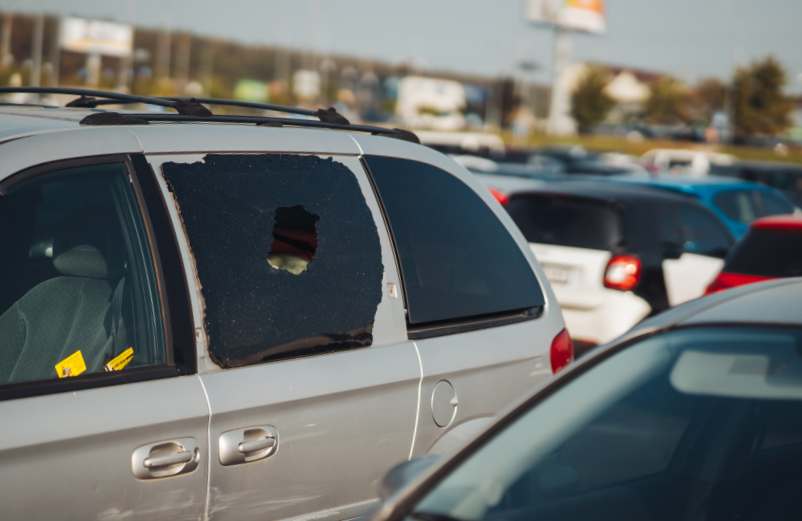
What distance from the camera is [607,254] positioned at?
10141 millimetres

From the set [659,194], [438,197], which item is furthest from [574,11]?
[438,197]

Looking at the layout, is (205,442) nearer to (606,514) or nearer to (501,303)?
(606,514)

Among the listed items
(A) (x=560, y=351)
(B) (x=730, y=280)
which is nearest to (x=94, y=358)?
(A) (x=560, y=351)

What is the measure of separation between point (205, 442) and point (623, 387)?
109cm

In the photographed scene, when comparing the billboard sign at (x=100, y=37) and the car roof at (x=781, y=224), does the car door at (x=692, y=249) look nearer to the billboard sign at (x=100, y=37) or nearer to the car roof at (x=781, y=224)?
the car roof at (x=781, y=224)

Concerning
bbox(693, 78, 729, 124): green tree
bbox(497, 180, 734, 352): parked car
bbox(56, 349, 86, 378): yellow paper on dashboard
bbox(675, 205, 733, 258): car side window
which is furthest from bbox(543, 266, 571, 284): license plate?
bbox(693, 78, 729, 124): green tree

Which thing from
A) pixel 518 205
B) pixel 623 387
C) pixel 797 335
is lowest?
pixel 518 205

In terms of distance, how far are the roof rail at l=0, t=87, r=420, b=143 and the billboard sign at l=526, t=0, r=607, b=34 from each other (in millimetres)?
93812

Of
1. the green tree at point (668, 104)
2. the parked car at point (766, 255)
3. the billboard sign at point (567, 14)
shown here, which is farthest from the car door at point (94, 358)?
the green tree at point (668, 104)

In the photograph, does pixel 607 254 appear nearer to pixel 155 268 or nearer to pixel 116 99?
pixel 116 99

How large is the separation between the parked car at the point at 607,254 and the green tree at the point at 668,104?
10650 centimetres

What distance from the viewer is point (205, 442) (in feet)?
10.8

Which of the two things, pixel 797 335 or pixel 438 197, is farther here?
pixel 438 197

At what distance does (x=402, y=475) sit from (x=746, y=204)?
11633 millimetres
